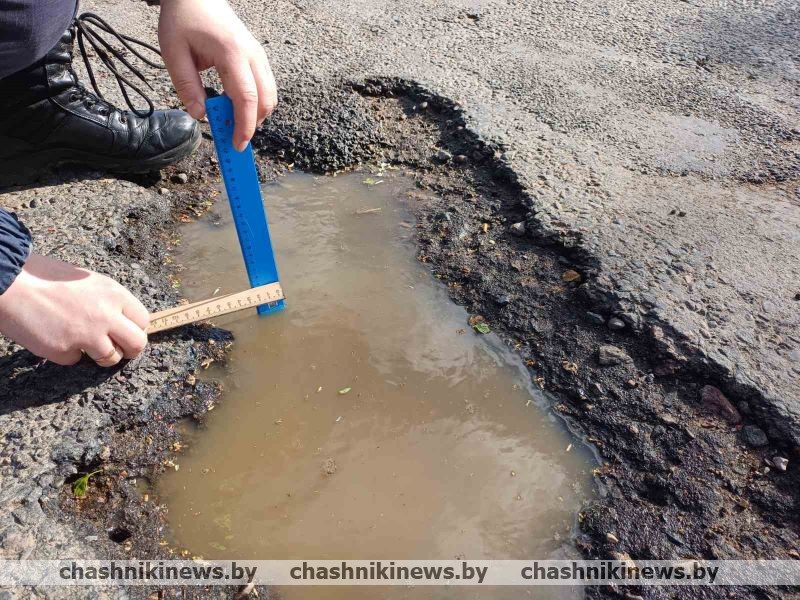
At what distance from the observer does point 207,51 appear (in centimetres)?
165

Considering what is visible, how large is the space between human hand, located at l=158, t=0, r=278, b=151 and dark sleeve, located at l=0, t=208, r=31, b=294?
582 millimetres

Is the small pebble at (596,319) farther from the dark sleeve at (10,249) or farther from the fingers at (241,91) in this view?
the dark sleeve at (10,249)

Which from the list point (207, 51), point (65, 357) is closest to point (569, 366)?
point (207, 51)

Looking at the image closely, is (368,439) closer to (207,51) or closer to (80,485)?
(80,485)

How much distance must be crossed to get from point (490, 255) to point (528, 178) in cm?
49

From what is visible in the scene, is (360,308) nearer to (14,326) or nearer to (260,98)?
(260,98)

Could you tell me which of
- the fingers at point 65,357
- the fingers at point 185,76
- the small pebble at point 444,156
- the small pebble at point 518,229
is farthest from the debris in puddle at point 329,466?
the small pebble at point 444,156

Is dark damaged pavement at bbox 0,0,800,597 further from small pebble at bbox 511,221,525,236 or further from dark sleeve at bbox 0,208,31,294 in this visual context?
dark sleeve at bbox 0,208,31,294

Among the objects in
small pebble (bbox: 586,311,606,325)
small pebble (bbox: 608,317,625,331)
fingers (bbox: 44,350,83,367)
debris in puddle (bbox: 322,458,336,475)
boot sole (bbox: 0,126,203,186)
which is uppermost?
boot sole (bbox: 0,126,203,186)

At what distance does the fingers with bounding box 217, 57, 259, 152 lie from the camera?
65.0 inches

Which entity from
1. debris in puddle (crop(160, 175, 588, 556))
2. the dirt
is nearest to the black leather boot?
debris in puddle (crop(160, 175, 588, 556))

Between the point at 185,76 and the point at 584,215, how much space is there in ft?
5.43

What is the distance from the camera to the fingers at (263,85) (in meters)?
1.72

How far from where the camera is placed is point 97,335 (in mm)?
1767
